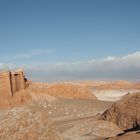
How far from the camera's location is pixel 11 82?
46469 mm

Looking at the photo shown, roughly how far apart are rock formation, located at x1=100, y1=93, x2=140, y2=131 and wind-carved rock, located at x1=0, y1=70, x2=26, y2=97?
29636 mm

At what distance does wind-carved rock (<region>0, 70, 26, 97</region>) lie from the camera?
4472cm

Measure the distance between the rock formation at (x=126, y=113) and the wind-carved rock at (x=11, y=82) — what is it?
2964 centimetres

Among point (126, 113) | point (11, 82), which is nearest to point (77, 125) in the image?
point (126, 113)

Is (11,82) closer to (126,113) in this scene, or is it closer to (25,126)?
(126,113)

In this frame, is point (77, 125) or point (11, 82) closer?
point (77, 125)

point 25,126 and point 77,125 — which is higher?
point 25,126

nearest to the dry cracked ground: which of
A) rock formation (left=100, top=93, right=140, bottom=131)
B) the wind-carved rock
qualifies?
rock formation (left=100, top=93, right=140, bottom=131)

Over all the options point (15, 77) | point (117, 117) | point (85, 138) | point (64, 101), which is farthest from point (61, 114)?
point (85, 138)

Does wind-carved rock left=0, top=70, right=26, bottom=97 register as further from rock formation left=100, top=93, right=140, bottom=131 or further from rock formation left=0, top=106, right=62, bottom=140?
rock formation left=0, top=106, right=62, bottom=140

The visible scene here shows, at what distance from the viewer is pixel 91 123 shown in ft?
48.8

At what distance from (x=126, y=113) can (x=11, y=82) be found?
106ft

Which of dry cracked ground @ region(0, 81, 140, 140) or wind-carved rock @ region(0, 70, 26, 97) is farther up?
wind-carved rock @ region(0, 70, 26, 97)

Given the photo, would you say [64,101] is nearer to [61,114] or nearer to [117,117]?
[61,114]
